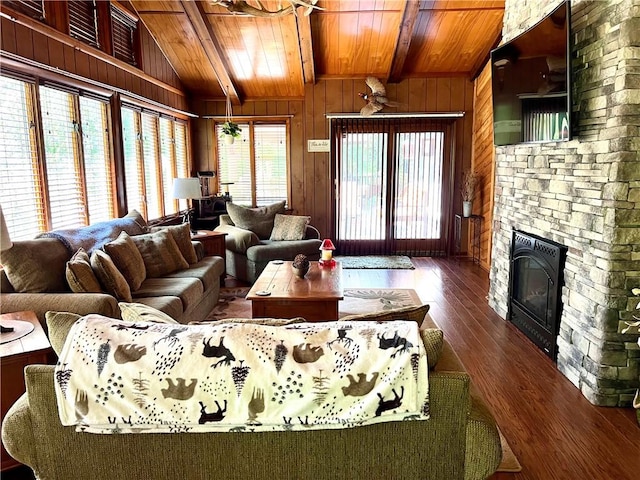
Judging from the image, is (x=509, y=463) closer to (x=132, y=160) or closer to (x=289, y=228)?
(x=289, y=228)

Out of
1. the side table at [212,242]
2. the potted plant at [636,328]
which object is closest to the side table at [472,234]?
the side table at [212,242]

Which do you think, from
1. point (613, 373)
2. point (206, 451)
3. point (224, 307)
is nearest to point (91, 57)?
point (224, 307)

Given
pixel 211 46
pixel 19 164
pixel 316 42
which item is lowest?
pixel 19 164

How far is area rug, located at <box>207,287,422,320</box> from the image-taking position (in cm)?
455

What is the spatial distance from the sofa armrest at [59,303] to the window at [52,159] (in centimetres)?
85

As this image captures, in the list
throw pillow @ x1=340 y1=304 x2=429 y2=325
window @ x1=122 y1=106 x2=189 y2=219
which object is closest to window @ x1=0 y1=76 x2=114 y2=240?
window @ x1=122 y1=106 x2=189 y2=219

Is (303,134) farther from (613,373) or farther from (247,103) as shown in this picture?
(613,373)

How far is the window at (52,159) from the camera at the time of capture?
339 cm

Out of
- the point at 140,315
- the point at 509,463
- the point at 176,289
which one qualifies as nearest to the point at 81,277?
the point at 176,289

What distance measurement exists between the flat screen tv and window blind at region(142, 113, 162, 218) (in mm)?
3918

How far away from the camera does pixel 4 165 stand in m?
3.31

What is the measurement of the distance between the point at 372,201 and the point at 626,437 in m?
5.13

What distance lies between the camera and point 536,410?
2.80 metres

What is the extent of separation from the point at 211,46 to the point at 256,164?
2244 millimetres
